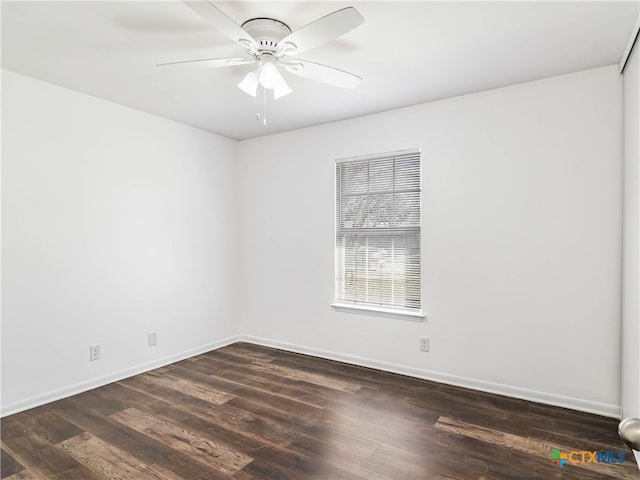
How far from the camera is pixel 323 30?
1.78 metres

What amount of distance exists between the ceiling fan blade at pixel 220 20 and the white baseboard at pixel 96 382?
3.04 meters

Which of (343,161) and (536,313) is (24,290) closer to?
(343,161)

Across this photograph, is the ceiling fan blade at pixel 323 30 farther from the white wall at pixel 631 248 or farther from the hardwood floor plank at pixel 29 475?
the hardwood floor plank at pixel 29 475

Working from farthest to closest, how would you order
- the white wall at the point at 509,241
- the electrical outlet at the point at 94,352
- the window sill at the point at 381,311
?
the window sill at the point at 381,311
the electrical outlet at the point at 94,352
the white wall at the point at 509,241

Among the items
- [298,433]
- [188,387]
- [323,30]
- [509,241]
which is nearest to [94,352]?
[188,387]

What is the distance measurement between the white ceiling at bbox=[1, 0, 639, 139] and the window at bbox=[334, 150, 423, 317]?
656 mm

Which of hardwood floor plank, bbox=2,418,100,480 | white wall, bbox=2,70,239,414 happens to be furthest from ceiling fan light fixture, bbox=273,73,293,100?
hardwood floor plank, bbox=2,418,100,480

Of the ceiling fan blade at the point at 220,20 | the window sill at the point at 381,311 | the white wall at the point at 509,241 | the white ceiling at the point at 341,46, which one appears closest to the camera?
the ceiling fan blade at the point at 220,20

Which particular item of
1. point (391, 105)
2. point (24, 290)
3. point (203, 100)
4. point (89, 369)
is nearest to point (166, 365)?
point (89, 369)

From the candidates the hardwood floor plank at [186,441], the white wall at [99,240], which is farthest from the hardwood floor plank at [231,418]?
the white wall at [99,240]

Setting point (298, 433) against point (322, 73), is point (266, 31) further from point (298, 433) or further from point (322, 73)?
point (298, 433)

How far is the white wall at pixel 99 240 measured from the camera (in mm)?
2795

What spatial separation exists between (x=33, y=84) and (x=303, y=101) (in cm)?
213

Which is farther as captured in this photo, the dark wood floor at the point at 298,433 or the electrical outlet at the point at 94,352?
the electrical outlet at the point at 94,352
